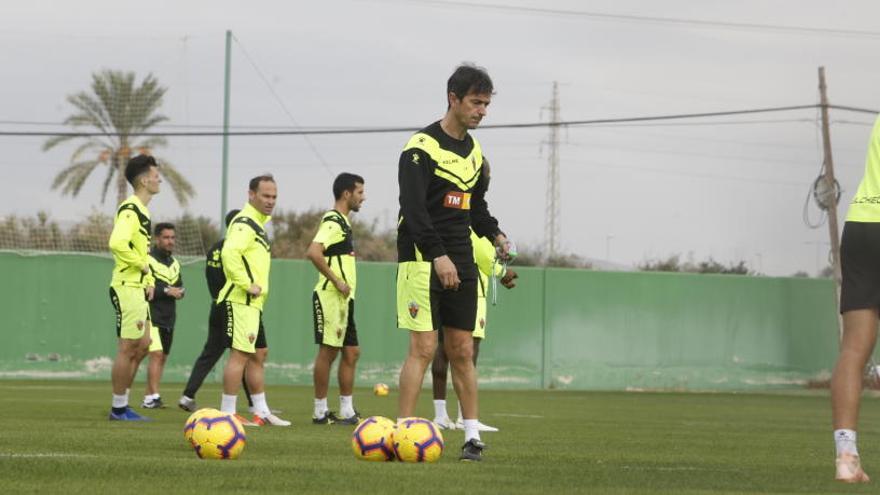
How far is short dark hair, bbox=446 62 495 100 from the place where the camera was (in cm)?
816

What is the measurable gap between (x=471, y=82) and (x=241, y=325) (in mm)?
4550

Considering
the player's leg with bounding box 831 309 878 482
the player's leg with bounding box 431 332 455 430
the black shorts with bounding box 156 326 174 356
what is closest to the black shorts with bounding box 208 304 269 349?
the player's leg with bounding box 431 332 455 430

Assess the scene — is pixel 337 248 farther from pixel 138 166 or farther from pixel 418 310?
pixel 418 310

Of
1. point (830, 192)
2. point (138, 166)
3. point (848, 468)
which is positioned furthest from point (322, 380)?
point (830, 192)

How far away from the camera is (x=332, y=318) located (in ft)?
43.3

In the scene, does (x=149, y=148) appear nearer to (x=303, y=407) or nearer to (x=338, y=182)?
(x=303, y=407)

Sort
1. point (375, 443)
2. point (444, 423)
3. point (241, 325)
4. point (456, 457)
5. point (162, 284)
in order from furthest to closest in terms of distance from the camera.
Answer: point (162, 284) → point (444, 423) → point (241, 325) → point (456, 457) → point (375, 443)

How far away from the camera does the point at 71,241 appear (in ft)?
105

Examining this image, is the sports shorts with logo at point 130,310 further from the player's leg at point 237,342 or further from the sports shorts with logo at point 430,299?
the sports shorts with logo at point 430,299

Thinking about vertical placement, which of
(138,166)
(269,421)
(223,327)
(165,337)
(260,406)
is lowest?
(269,421)

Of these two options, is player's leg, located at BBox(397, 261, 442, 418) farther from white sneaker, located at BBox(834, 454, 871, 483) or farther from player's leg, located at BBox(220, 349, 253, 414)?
player's leg, located at BBox(220, 349, 253, 414)

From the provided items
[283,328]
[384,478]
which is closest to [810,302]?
[283,328]

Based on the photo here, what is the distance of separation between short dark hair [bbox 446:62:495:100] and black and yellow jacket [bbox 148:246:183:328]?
9.48 metres

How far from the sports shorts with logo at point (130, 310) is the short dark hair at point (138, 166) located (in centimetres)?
97
